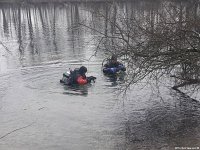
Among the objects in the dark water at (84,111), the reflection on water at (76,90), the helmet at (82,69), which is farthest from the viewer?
the helmet at (82,69)

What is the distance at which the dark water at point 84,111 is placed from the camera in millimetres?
12414

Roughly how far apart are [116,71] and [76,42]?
38.8 feet

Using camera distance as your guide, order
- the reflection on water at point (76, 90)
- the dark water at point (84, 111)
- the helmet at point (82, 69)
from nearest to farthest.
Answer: the dark water at point (84, 111) → the reflection on water at point (76, 90) → the helmet at point (82, 69)

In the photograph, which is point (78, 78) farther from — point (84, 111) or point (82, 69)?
point (84, 111)

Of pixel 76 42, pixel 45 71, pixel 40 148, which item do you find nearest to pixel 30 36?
pixel 76 42

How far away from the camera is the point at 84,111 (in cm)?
1553

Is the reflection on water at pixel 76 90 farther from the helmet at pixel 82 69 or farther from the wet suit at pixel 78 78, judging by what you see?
the helmet at pixel 82 69

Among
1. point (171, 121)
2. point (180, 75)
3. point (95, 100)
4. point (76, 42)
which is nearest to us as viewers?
point (171, 121)

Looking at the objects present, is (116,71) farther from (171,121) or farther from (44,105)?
(171,121)

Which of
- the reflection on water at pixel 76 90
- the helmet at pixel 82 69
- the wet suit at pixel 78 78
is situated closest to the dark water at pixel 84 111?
the reflection on water at pixel 76 90

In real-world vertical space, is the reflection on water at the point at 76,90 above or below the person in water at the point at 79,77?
below

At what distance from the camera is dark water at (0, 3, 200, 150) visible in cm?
1241

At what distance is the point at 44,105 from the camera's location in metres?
16.5

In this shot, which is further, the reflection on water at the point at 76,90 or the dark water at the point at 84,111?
the reflection on water at the point at 76,90
